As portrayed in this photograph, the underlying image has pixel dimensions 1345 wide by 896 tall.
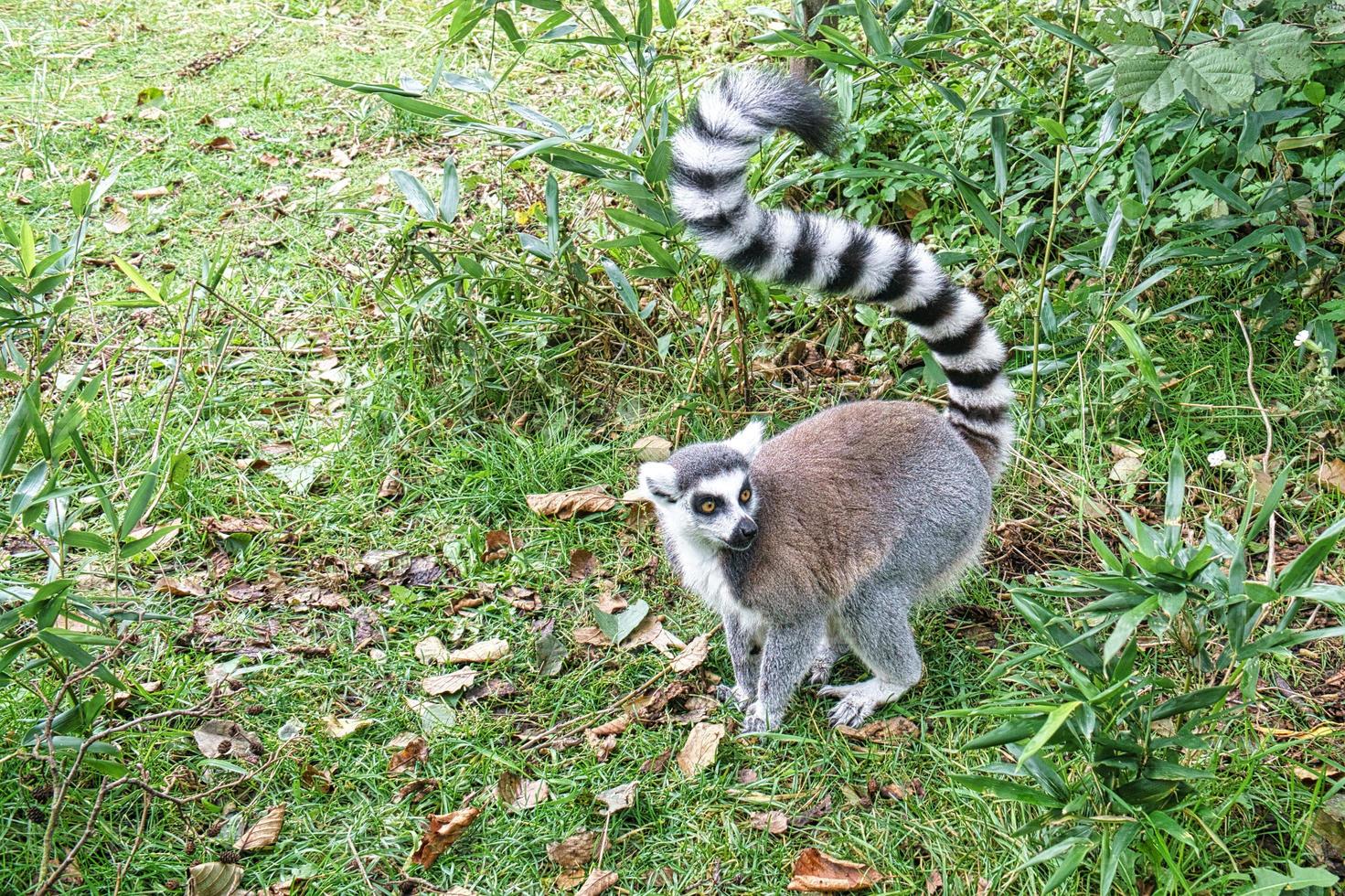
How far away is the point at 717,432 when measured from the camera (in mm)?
3777

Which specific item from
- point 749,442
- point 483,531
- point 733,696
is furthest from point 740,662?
point 483,531

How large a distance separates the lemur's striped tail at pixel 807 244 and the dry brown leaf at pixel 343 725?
1675 millimetres

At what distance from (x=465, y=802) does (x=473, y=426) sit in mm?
1664

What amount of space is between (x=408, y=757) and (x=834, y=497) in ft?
4.67

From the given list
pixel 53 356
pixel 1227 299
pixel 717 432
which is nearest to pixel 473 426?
pixel 717 432

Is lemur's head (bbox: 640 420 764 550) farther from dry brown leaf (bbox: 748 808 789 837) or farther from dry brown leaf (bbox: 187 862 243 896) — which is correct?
dry brown leaf (bbox: 187 862 243 896)

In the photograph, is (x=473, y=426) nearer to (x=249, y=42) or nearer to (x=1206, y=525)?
(x=1206, y=525)

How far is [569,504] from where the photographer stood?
11.9ft

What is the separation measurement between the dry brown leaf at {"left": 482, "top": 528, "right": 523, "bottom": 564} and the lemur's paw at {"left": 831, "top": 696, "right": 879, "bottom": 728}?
127cm

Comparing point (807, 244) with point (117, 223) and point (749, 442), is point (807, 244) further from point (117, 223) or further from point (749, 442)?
point (117, 223)

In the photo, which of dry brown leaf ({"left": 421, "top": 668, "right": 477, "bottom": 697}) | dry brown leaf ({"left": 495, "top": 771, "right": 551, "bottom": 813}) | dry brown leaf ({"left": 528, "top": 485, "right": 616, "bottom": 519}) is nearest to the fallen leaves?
dry brown leaf ({"left": 421, "top": 668, "right": 477, "bottom": 697})

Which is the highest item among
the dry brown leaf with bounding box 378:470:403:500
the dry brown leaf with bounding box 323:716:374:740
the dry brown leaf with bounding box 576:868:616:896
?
the dry brown leaf with bounding box 378:470:403:500

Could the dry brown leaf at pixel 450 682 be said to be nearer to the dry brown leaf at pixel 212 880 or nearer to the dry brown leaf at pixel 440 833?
the dry brown leaf at pixel 440 833

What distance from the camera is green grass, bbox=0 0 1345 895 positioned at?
8.25 feet
